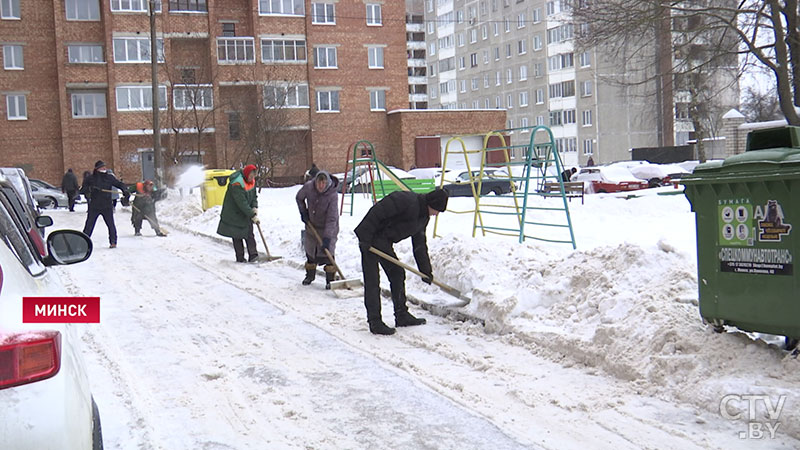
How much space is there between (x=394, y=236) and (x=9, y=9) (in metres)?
47.0

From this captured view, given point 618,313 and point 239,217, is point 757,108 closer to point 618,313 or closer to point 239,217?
point 239,217

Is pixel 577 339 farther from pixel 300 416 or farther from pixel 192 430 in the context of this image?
pixel 192 430

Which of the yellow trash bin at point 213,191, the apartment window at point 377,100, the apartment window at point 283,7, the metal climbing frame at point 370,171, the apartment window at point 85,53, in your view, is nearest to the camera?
the metal climbing frame at point 370,171

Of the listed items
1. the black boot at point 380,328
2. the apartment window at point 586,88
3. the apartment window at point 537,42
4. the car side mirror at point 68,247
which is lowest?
the black boot at point 380,328

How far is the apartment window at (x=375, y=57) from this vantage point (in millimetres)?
53125

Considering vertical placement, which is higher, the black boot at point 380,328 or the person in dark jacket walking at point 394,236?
the person in dark jacket walking at point 394,236

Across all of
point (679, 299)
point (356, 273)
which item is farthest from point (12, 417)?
point (356, 273)

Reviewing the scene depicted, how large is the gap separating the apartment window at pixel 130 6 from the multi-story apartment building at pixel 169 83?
0.20 feet

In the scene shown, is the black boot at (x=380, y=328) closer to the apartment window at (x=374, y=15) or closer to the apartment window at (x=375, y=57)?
the apartment window at (x=375, y=57)

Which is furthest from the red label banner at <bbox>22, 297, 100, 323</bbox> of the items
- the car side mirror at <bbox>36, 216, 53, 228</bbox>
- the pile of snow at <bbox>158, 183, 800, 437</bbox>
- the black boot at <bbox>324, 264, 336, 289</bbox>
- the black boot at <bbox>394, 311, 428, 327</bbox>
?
the black boot at <bbox>324, 264, 336, 289</bbox>

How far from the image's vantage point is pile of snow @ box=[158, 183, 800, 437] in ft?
17.5

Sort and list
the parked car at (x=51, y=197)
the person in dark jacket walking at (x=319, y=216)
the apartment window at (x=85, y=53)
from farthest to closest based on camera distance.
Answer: the apartment window at (x=85, y=53)
the parked car at (x=51, y=197)
the person in dark jacket walking at (x=319, y=216)

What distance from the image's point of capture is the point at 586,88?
67.5 m

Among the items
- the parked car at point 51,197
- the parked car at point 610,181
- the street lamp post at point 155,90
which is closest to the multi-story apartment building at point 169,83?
the parked car at point 51,197
